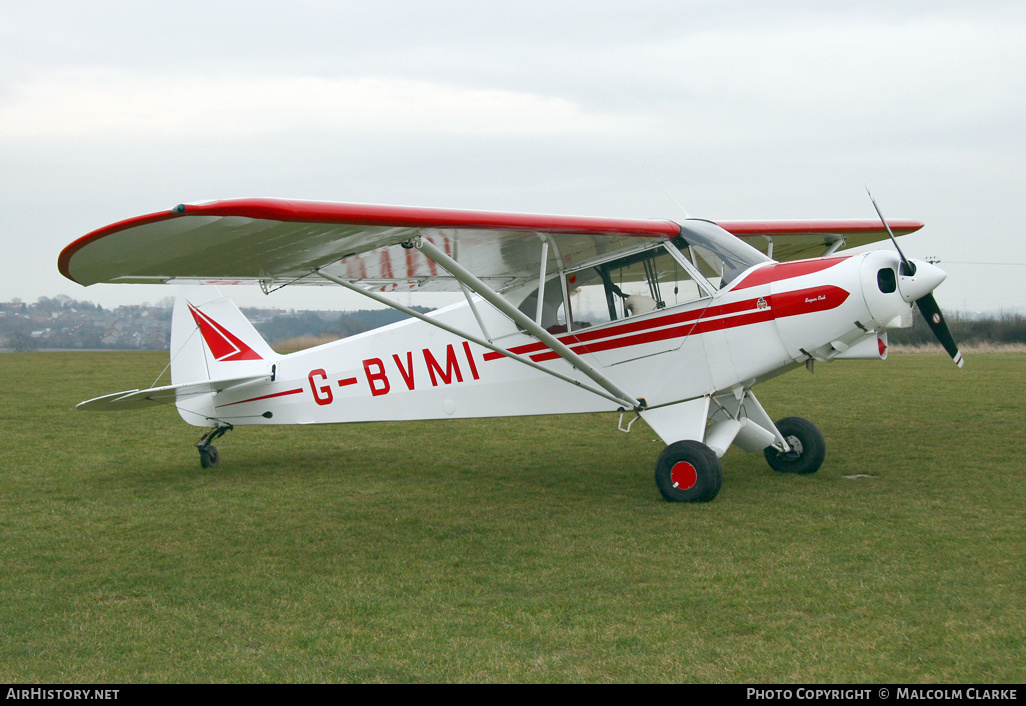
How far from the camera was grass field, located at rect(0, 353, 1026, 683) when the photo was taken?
12.5 ft

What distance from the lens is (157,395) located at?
8.82 m

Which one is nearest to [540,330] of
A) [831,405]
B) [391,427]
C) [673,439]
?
[673,439]

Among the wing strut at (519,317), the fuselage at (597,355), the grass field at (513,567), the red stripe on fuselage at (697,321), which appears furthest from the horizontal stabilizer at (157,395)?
the wing strut at (519,317)

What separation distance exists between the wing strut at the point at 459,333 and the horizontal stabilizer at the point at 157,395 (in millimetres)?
2917

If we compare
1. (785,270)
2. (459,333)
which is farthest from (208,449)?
(785,270)

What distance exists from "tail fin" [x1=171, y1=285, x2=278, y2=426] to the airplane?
36 mm

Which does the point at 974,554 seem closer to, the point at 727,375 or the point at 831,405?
the point at 727,375

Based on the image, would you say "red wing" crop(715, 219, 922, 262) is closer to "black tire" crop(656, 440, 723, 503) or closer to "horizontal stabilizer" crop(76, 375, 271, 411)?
"black tire" crop(656, 440, 723, 503)

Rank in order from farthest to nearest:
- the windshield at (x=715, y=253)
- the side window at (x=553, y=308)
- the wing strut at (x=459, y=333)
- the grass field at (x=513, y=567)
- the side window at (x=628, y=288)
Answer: the side window at (x=553, y=308), the side window at (x=628, y=288), the windshield at (x=715, y=253), the wing strut at (x=459, y=333), the grass field at (x=513, y=567)

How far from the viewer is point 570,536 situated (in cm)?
615

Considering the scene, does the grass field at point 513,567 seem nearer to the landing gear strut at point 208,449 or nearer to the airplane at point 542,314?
the landing gear strut at point 208,449

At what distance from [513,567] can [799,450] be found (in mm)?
4125

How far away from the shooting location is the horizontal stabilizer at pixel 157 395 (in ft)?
27.2

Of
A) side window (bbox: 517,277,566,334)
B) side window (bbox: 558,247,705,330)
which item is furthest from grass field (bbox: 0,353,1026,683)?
side window (bbox: 558,247,705,330)
